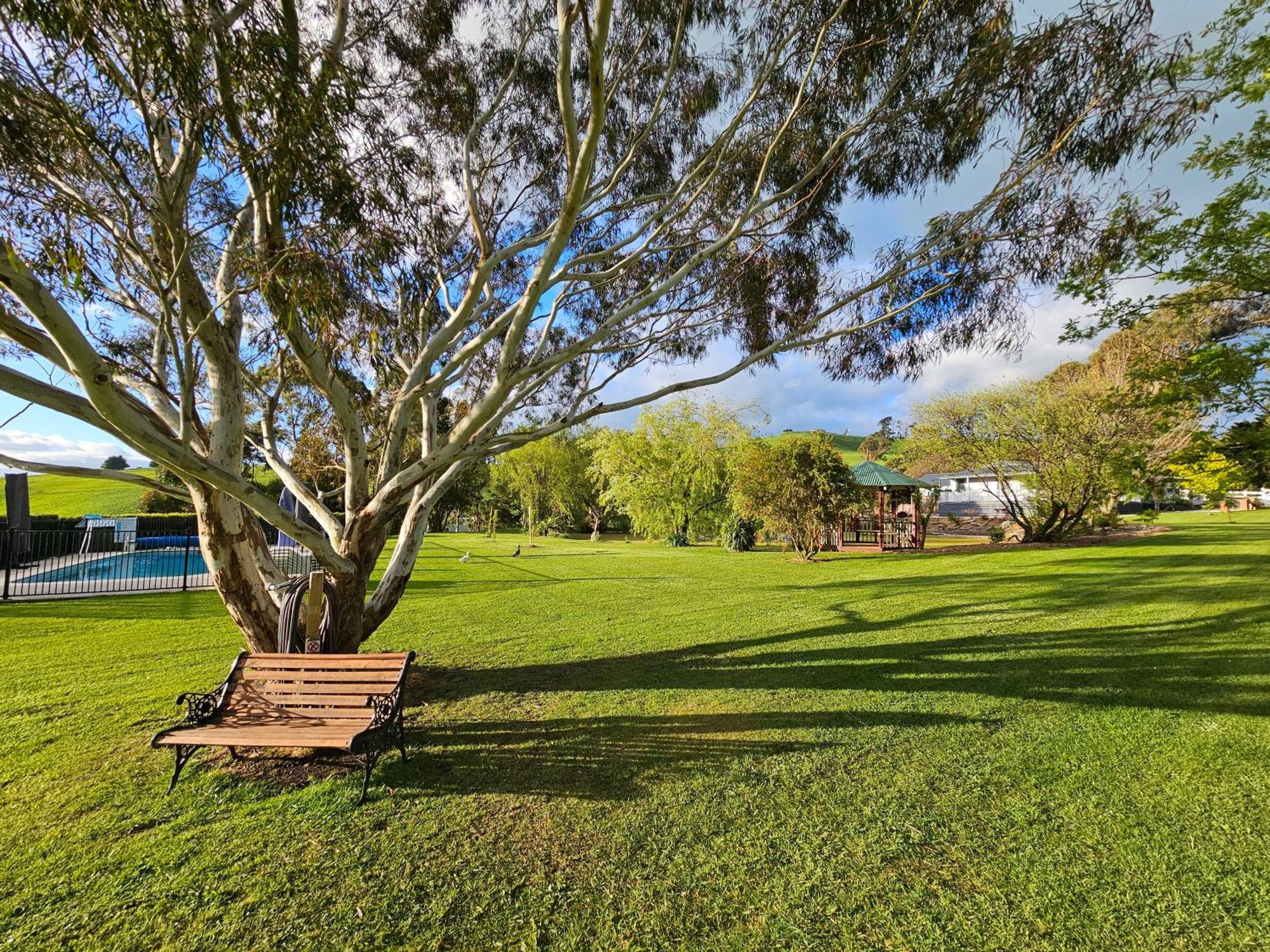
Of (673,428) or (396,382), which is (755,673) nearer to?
(396,382)

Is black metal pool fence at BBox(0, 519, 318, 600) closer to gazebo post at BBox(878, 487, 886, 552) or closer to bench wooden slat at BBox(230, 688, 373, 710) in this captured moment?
bench wooden slat at BBox(230, 688, 373, 710)

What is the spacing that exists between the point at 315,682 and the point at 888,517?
19.6m

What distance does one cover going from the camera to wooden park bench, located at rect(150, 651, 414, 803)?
328 centimetres

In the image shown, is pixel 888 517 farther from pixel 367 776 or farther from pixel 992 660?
pixel 367 776

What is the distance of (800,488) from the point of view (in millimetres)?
15477

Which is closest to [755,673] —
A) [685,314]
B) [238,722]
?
[238,722]

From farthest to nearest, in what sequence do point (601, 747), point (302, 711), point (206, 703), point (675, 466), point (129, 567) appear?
point (675, 466) → point (129, 567) → point (601, 747) → point (302, 711) → point (206, 703)

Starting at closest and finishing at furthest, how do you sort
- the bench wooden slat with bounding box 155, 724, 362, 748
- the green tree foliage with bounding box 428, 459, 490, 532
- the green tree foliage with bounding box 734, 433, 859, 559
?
the bench wooden slat with bounding box 155, 724, 362, 748 → the green tree foliage with bounding box 734, 433, 859, 559 → the green tree foliage with bounding box 428, 459, 490, 532

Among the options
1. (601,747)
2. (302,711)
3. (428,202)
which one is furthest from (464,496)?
(601,747)

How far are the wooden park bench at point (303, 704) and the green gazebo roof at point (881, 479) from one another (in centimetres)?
1708

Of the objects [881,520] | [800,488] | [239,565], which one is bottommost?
[881,520]

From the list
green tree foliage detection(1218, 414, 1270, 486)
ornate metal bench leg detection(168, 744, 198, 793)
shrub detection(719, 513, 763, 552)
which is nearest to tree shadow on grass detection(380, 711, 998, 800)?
ornate metal bench leg detection(168, 744, 198, 793)

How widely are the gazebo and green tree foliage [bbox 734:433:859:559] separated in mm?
2602

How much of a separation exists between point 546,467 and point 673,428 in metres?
10.4
